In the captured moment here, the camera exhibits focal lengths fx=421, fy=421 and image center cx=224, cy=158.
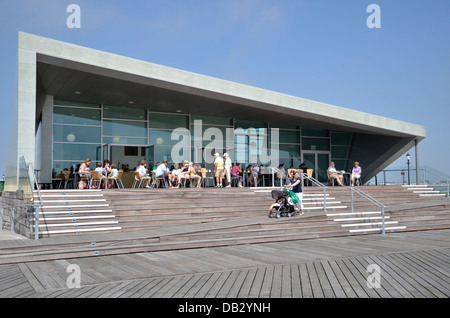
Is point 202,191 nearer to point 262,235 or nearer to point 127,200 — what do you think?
point 127,200

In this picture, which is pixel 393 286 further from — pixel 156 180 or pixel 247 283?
pixel 156 180

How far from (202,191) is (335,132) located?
1330cm

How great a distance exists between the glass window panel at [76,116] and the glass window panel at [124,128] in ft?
1.48

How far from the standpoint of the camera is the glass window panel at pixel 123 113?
19062 mm

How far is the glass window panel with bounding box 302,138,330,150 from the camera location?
23.8 m

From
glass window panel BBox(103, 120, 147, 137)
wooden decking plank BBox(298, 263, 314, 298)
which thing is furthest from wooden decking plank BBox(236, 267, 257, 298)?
glass window panel BBox(103, 120, 147, 137)

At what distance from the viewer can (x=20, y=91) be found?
12.9m

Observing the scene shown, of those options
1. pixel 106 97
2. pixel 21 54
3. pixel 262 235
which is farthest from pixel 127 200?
pixel 106 97

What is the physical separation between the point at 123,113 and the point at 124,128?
0.70 metres

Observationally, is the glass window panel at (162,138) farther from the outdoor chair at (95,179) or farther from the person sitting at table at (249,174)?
the outdoor chair at (95,179)

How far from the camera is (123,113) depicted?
63.8ft

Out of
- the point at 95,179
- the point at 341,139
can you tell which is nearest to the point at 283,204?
the point at 95,179

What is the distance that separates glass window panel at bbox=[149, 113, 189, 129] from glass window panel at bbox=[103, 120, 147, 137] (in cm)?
50

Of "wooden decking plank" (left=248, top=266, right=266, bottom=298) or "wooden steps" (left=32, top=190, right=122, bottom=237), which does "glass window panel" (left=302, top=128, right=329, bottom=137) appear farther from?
"wooden decking plank" (left=248, top=266, right=266, bottom=298)
